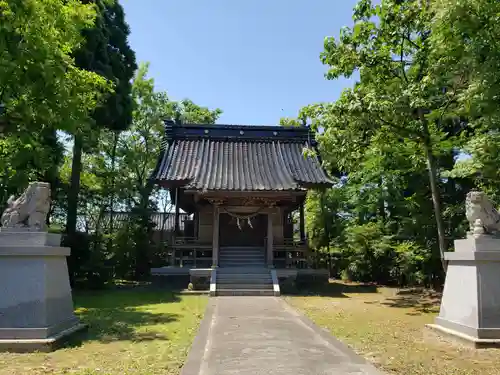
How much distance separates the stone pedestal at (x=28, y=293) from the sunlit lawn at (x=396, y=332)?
16.5 feet

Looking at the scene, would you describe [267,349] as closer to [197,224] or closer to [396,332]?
[396,332]

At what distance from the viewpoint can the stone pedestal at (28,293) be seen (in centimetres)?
642

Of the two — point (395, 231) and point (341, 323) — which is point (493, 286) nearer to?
point (341, 323)

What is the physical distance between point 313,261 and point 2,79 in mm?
14400

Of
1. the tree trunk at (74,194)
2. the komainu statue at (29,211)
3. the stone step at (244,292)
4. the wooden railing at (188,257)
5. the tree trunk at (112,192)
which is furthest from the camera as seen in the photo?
the tree trunk at (112,192)

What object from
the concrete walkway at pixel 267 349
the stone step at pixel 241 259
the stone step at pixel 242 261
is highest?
the stone step at pixel 241 259

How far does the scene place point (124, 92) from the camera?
18750mm

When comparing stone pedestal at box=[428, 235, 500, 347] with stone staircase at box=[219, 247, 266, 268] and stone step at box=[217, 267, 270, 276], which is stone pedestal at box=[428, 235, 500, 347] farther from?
stone staircase at box=[219, 247, 266, 268]

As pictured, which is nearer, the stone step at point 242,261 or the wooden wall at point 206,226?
the stone step at point 242,261

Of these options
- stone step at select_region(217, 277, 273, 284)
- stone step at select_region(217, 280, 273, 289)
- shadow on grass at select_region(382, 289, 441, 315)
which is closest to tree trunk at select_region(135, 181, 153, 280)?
stone step at select_region(217, 277, 273, 284)

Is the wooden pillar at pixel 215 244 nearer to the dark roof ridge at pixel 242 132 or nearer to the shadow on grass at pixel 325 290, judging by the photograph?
the shadow on grass at pixel 325 290

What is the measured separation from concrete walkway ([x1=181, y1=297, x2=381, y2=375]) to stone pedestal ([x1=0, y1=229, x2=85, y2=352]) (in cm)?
249

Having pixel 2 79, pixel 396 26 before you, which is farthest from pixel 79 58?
pixel 396 26

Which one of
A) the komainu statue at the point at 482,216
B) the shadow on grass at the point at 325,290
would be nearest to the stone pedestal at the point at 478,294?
the komainu statue at the point at 482,216
